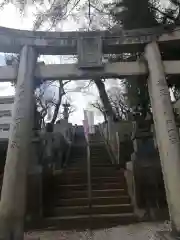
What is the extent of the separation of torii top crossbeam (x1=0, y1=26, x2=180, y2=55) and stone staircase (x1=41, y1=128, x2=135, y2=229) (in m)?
3.85

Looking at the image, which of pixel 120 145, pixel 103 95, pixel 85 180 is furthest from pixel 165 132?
pixel 103 95

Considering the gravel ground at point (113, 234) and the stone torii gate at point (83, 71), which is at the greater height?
the stone torii gate at point (83, 71)

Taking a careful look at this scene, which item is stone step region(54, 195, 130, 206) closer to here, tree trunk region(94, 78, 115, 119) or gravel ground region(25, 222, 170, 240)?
gravel ground region(25, 222, 170, 240)

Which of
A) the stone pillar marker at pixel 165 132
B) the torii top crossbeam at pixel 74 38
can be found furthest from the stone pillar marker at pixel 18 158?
the stone pillar marker at pixel 165 132

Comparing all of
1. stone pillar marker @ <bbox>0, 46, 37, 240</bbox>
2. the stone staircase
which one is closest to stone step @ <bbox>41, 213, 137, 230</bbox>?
the stone staircase

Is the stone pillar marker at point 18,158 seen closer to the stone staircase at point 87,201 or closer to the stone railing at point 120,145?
the stone staircase at point 87,201

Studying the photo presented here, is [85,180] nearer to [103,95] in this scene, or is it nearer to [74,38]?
[74,38]

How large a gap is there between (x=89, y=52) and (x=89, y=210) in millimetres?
3851

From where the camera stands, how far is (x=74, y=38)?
6.84m

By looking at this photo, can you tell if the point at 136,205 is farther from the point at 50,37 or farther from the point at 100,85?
the point at 100,85

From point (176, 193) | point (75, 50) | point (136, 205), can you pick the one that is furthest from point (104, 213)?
point (75, 50)

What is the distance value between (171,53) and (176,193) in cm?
501

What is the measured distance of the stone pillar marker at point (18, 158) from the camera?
15.7 ft

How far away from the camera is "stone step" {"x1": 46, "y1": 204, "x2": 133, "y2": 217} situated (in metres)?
7.19
